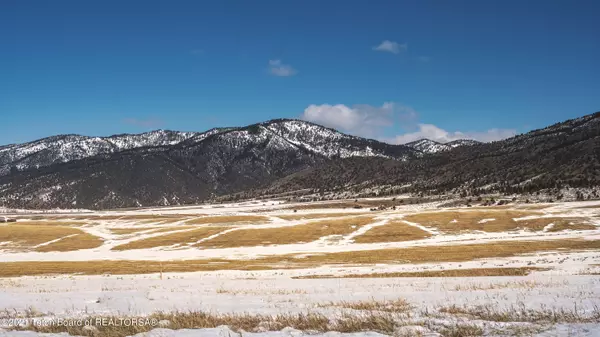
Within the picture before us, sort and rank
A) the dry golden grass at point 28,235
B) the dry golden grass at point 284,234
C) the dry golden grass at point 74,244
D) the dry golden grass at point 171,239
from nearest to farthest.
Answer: the dry golden grass at point 284,234 → the dry golden grass at point 74,244 → the dry golden grass at point 171,239 → the dry golden grass at point 28,235

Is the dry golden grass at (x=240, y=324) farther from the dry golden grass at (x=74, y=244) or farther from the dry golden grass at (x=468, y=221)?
the dry golden grass at (x=74, y=244)

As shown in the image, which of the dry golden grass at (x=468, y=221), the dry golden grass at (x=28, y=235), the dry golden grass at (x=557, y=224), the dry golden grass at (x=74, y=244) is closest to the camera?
the dry golden grass at (x=557, y=224)

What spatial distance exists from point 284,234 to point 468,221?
38142mm

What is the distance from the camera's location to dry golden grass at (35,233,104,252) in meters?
83.6

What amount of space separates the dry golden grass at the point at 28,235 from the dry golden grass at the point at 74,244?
3.36 m

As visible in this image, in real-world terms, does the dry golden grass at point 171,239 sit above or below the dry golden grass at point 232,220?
below

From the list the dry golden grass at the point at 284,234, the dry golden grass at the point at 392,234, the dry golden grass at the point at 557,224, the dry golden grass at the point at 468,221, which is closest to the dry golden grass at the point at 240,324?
the dry golden grass at the point at 392,234

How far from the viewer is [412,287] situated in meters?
24.6

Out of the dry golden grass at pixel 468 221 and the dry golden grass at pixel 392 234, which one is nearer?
the dry golden grass at pixel 392 234

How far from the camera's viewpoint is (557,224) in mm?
82312

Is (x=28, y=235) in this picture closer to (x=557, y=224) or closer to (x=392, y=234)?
(x=392, y=234)

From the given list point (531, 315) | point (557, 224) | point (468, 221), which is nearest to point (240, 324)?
point (531, 315)

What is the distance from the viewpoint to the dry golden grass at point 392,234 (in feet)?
259

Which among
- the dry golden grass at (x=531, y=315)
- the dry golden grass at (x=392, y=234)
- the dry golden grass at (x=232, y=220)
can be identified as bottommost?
the dry golden grass at (x=392, y=234)
